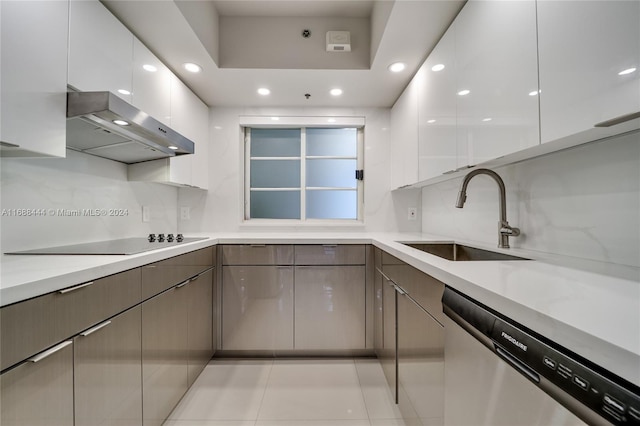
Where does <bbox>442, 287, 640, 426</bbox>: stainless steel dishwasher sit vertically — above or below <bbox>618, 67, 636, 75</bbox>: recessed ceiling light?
below

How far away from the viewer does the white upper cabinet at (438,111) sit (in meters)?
1.42

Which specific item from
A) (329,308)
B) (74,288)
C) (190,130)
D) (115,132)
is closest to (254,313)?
(329,308)

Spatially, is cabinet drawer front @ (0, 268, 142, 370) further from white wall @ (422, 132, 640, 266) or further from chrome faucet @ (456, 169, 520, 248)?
white wall @ (422, 132, 640, 266)

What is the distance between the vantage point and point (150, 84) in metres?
1.64

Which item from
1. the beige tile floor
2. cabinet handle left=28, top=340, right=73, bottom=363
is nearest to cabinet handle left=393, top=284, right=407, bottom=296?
the beige tile floor

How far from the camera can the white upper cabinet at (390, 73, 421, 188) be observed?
1943 mm

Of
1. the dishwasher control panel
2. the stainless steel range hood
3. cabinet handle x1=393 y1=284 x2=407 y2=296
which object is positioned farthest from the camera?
cabinet handle x1=393 y1=284 x2=407 y2=296

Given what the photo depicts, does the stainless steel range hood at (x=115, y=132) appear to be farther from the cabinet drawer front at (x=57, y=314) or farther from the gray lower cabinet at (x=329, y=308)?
the gray lower cabinet at (x=329, y=308)

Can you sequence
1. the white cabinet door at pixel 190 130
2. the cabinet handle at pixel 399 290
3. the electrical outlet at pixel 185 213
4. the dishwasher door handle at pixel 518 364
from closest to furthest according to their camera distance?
the dishwasher door handle at pixel 518 364 → the cabinet handle at pixel 399 290 → the white cabinet door at pixel 190 130 → the electrical outlet at pixel 185 213

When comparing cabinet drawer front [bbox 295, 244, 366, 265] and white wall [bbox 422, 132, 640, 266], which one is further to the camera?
cabinet drawer front [bbox 295, 244, 366, 265]

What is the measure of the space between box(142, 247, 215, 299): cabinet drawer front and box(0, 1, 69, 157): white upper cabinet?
61cm

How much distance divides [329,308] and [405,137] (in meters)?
1.48

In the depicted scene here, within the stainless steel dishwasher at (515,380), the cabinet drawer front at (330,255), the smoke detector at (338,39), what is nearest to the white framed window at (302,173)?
the cabinet drawer front at (330,255)

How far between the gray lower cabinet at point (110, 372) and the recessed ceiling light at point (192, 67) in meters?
1.59
